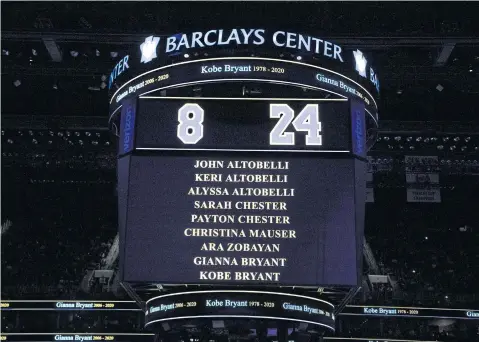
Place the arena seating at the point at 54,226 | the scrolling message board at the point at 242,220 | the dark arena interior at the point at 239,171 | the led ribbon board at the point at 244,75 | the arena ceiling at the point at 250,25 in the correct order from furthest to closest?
the arena seating at the point at 54,226
the arena ceiling at the point at 250,25
the led ribbon board at the point at 244,75
the dark arena interior at the point at 239,171
the scrolling message board at the point at 242,220

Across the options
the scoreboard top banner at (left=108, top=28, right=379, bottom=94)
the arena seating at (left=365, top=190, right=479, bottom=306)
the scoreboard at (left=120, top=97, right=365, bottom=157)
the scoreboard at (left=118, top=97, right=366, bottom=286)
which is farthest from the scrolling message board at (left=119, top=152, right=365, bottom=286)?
the arena seating at (left=365, top=190, right=479, bottom=306)

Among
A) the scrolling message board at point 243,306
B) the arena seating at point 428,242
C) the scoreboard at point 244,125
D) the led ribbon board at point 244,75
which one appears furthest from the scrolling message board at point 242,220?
the arena seating at point 428,242

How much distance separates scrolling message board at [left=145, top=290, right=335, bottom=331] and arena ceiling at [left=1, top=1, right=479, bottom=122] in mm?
7811

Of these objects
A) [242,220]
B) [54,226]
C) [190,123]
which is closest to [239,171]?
[242,220]

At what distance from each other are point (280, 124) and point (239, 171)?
1.14 metres

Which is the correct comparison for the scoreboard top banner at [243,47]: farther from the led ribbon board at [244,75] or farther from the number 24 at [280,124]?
the number 24 at [280,124]

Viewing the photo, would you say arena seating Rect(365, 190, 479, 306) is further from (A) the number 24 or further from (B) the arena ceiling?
(A) the number 24

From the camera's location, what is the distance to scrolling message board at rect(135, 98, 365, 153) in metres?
12.9

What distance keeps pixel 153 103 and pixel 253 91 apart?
2488 millimetres

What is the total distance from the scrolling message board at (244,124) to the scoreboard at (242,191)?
17 millimetres

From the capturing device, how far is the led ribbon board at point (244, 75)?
43.9 feet

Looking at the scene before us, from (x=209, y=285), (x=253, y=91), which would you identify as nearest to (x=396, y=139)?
(x=253, y=91)

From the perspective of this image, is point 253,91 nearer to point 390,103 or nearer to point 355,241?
point 355,241

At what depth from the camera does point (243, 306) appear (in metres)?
12.9
